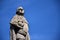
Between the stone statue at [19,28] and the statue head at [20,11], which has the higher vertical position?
the statue head at [20,11]

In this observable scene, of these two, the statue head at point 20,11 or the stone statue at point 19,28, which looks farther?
the statue head at point 20,11

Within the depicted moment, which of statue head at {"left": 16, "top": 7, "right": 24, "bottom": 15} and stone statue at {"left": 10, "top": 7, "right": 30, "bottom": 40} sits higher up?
statue head at {"left": 16, "top": 7, "right": 24, "bottom": 15}

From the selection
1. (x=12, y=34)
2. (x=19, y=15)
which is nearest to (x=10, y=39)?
(x=12, y=34)

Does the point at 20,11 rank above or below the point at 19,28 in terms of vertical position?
above

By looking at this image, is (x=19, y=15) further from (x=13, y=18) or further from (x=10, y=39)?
(x=10, y=39)

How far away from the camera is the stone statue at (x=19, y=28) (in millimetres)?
22578

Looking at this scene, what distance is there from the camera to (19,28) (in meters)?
22.8

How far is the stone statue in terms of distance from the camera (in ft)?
74.1

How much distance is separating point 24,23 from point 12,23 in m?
0.95

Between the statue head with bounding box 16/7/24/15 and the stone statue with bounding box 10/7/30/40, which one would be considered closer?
the stone statue with bounding box 10/7/30/40

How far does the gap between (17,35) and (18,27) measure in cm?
62

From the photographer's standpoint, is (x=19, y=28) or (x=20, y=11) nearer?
(x=19, y=28)

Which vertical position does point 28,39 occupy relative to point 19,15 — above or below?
below

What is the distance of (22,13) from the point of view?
2345 centimetres
